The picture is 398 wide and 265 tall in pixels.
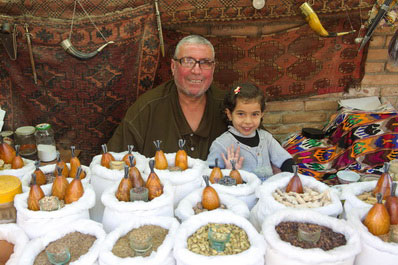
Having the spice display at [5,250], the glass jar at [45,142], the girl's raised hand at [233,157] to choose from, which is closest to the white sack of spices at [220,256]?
the spice display at [5,250]

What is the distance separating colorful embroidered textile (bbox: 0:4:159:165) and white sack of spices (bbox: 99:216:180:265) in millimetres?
1904

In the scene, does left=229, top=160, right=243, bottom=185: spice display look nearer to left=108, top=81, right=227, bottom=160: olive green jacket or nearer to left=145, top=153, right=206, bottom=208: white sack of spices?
Answer: left=145, top=153, right=206, bottom=208: white sack of spices

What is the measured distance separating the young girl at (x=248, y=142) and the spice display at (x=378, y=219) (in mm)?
1011

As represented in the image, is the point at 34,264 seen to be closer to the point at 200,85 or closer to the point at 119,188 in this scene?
the point at 119,188

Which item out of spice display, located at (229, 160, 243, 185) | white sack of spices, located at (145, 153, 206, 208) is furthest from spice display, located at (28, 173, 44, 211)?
spice display, located at (229, 160, 243, 185)

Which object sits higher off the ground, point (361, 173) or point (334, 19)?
point (334, 19)

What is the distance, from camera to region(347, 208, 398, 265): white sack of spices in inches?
47.3

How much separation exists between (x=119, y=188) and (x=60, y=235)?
0.29 meters

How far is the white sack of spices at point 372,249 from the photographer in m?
1.20

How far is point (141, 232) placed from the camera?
1271 millimetres

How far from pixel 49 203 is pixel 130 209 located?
341 mm

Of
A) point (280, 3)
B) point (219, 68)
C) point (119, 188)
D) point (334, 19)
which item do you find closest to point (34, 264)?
point (119, 188)

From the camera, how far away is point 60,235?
4.37 feet

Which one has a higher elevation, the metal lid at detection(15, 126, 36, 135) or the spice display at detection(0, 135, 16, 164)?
the spice display at detection(0, 135, 16, 164)
